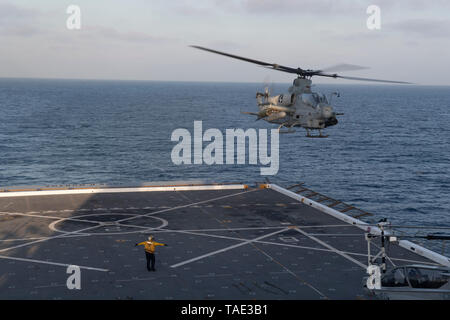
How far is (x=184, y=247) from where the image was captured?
128 feet

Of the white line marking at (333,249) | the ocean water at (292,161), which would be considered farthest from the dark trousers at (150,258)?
the ocean water at (292,161)

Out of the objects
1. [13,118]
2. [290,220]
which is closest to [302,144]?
Answer: [290,220]

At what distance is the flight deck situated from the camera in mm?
30906

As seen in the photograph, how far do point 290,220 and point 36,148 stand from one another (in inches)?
3370
